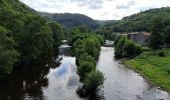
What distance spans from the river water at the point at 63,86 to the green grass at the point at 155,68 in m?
2.70

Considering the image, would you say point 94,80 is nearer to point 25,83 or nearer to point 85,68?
point 85,68

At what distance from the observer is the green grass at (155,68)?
8472 cm

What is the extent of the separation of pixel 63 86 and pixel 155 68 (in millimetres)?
37436

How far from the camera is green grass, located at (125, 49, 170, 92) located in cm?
8472

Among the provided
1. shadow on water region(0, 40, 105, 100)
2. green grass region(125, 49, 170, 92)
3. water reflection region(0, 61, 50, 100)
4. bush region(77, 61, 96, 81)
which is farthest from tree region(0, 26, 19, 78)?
green grass region(125, 49, 170, 92)

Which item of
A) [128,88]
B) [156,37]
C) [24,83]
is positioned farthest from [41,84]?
[156,37]

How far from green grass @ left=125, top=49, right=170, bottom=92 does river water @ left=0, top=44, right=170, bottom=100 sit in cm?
270

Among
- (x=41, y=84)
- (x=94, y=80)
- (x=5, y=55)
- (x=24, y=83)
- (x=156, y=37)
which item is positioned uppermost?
(x=5, y=55)

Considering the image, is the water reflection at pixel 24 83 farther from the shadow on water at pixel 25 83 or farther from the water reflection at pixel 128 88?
the water reflection at pixel 128 88

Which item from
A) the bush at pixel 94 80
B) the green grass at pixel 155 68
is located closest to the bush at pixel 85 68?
the bush at pixel 94 80

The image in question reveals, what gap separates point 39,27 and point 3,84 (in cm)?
3330

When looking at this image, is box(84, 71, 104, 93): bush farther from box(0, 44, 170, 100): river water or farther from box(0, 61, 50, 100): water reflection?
box(0, 61, 50, 100): water reflection

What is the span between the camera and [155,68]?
102375mm

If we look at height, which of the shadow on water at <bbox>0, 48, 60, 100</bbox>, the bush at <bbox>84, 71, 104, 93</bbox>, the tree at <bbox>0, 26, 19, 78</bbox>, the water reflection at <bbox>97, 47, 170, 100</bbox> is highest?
the tree at <bbox>0, 26, 19, 78</bbox>
